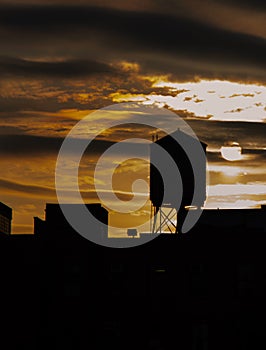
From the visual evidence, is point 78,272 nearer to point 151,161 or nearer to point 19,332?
point 19,332

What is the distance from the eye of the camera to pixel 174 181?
2068 inches

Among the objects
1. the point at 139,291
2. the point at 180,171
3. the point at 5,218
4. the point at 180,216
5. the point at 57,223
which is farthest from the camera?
the point at 5,218

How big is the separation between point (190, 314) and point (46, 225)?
433 inches

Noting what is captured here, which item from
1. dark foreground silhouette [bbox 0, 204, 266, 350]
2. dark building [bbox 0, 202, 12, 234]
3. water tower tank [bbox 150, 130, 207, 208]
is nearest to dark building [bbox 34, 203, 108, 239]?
dark foreground silhouette [bbox 0, 204, 266, 350]

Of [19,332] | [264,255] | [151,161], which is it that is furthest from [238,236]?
[19,332]

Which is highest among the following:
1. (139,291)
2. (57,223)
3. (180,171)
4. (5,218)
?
(180,171)

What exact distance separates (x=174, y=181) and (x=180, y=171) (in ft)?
2.68

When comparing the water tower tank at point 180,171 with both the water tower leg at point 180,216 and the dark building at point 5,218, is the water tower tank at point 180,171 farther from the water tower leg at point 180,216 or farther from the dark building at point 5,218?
the dark building at point 5,218

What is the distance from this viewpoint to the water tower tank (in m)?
52.3

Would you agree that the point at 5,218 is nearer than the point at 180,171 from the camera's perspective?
No

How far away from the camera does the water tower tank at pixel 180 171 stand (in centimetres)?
5228

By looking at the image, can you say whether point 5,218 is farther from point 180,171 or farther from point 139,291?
point 139,291

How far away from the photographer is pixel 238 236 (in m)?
46.7

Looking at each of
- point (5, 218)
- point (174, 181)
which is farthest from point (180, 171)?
point (5, 218)
